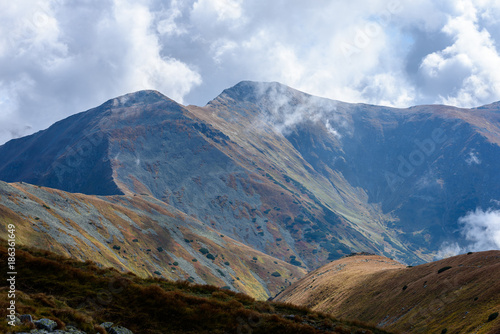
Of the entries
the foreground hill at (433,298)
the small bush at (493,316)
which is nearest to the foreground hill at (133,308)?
the small bush at (493,316)

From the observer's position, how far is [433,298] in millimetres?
45219

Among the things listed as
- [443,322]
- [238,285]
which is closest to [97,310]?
[443,322]

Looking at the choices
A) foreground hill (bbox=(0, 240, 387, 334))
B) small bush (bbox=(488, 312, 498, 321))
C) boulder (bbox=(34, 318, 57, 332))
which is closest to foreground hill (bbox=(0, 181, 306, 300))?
foreground hill (bbox=(0, 240, 387, 334))

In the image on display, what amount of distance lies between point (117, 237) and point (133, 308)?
5175 inches

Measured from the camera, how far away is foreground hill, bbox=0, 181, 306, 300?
339 feet

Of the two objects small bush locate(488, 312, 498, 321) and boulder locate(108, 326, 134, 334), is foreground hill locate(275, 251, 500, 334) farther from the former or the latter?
boulder locate(108, 326, 134, 334)

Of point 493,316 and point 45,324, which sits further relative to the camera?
point 493,316

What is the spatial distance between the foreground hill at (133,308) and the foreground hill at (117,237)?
2683 inches

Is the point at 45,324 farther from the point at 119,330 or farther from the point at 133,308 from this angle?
the point at 133,308

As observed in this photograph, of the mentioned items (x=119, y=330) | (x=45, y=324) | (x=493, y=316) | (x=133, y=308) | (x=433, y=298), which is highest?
(x=45, y=324)

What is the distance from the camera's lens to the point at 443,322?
37.3 metres

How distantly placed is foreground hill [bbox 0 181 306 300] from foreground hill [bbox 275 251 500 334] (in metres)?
74.0

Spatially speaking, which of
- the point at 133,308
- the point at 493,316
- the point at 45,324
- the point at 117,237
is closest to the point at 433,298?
the point at 493,316

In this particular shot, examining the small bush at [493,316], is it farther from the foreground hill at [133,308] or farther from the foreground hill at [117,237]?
the foreground hill at [117,237]
